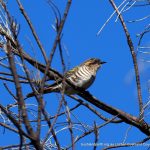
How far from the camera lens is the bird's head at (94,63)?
772 centimetres

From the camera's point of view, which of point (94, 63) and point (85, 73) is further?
point (94, 63)

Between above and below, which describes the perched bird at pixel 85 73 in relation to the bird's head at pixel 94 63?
below

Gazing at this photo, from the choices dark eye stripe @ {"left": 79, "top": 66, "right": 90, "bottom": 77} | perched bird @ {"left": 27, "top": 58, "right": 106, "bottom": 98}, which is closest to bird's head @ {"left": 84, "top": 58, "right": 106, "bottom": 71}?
perched bird @ {"left": 27, "top": 58, "right": 106, "bottom": 98}

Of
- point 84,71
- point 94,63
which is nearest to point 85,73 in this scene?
point 84,71

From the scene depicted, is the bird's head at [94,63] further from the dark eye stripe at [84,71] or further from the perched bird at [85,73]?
the dark eye stripe at [84,71]

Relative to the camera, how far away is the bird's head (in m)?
7.72

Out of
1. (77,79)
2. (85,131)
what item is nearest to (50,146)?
(85,131)

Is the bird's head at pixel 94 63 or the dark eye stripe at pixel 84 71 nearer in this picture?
the dark eye stripe at pixel 84 71

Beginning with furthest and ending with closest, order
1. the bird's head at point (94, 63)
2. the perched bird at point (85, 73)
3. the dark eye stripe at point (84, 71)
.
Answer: the bird's head at point (94, 63)
the dark eye stripe at point (84, 71)
the perched bird at point (85, 73)

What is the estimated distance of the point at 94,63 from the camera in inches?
311

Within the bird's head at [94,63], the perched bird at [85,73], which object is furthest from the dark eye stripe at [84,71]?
the bird's head at [94,63]

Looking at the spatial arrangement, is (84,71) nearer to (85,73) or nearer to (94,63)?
(85,73)

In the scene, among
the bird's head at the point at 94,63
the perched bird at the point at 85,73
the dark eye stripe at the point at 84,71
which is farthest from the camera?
the bird's head at the point at 94,63

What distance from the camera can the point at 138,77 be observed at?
4.43 metres
